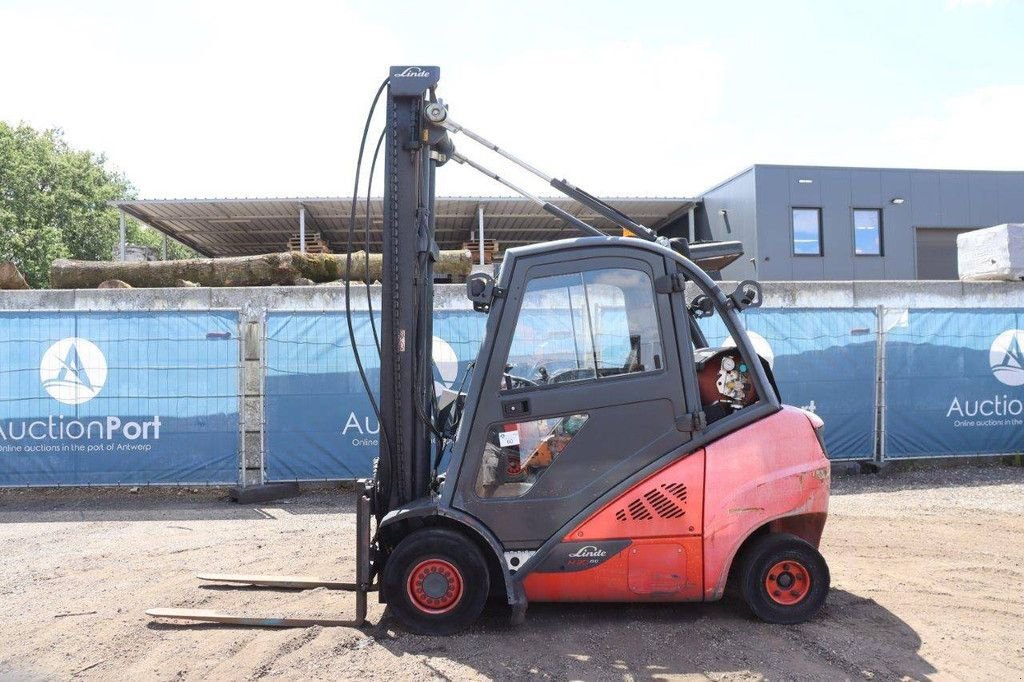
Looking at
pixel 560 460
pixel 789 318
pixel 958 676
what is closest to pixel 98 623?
pixel 560 460

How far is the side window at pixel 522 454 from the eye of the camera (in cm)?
445

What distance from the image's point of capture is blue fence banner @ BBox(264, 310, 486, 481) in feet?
31.2

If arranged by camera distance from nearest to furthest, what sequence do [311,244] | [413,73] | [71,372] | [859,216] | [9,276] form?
[413,73] → [71,372] → [9,276] → [859,216] → [311,244]

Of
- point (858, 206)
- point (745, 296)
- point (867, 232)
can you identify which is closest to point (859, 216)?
point (858, 206)

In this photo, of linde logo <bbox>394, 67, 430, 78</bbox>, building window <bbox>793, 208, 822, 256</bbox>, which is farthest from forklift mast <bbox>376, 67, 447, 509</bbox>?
building window <bbox>793, 208, 822, 256</bbox>

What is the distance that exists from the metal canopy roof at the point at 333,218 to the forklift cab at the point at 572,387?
17144mm

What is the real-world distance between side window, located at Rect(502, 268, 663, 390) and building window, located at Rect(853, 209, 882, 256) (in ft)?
73.5

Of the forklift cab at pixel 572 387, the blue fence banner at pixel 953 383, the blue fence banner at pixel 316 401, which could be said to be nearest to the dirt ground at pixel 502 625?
the forklift cab at pixel 572 387

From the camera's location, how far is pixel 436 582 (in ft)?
14.6

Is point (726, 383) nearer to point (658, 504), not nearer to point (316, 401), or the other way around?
point (658, 504)

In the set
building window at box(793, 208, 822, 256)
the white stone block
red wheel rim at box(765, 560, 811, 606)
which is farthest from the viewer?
building window at box(793, 208, 822, 256)

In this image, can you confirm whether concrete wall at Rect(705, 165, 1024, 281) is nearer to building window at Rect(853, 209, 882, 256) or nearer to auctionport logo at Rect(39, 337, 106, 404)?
building window at Rect(853, 209, 882, 256)

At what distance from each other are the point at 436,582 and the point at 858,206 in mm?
23497

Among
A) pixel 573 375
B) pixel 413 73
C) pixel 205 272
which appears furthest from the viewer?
pixel 205 272
